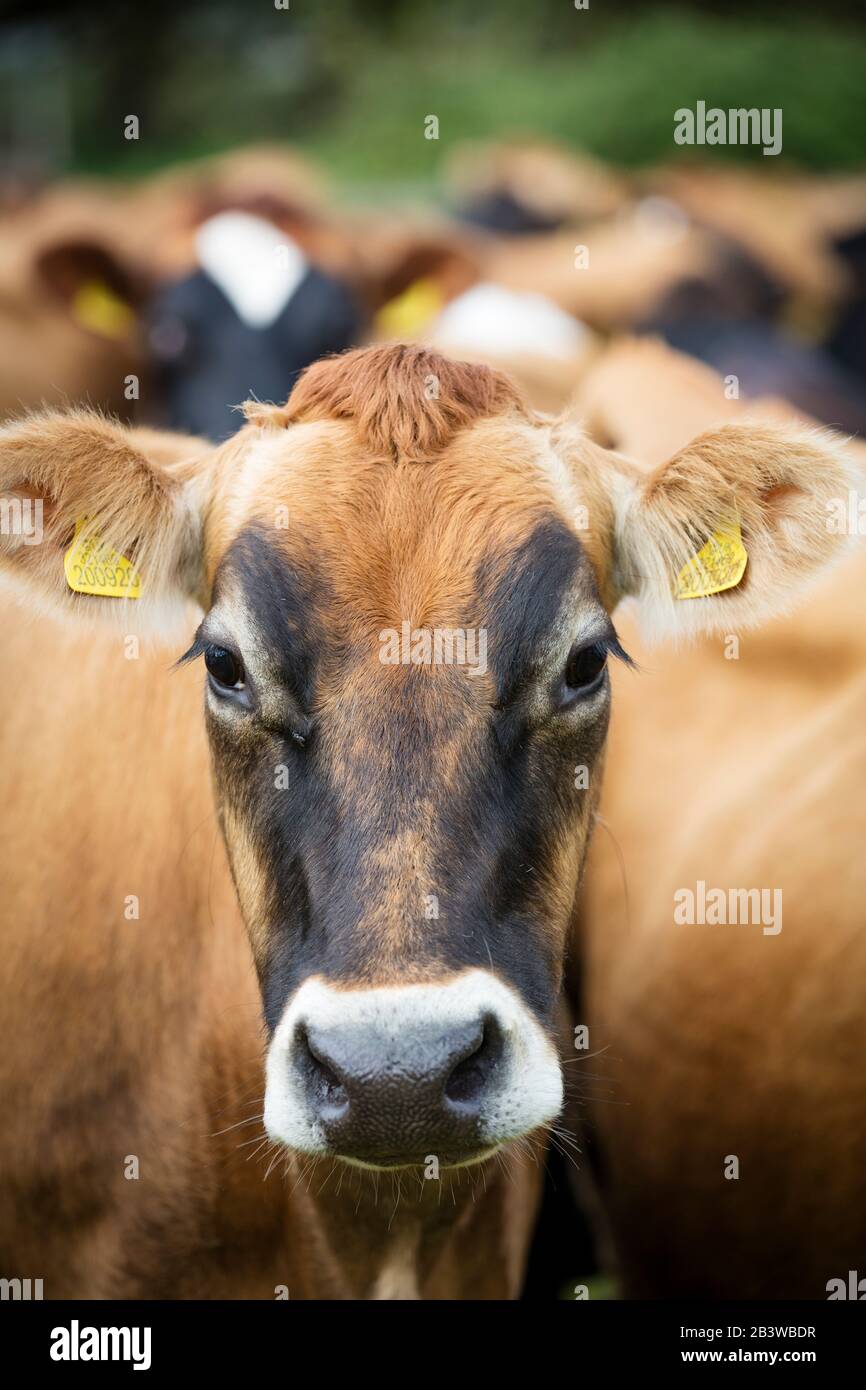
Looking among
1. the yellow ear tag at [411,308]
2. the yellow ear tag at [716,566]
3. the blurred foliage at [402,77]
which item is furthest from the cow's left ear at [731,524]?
the blurred foliage at [402,77]

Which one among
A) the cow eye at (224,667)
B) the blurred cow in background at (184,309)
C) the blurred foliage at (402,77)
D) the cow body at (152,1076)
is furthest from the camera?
the blurred foliage at (402,77)

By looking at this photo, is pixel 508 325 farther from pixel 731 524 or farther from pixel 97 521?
pixel 97 521

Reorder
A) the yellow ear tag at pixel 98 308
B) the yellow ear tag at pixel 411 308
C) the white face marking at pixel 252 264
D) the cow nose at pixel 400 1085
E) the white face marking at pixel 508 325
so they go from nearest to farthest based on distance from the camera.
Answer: the cow nose at pixel 400 1085, the white face marking at pixel 252 264, the white face marking at pixel 508 325, the yellow ear tag at pixel 98 308, the yellow ear tag at pixel 411 308

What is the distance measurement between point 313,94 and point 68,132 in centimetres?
369

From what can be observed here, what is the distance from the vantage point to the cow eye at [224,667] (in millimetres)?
2648

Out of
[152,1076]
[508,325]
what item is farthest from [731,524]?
[508,325]

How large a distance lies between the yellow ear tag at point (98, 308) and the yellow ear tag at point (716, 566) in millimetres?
5985

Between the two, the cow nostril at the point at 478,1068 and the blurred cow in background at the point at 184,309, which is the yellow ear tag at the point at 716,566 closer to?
the cow nostril at the point at 478,1068

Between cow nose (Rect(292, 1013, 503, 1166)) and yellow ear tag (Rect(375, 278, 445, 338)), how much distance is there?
23.1 feet

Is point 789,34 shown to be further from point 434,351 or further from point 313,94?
point 434,351

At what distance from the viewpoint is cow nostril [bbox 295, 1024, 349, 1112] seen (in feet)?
7.36

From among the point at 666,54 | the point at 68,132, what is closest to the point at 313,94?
the point at 68,132

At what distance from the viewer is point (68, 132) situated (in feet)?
63.7

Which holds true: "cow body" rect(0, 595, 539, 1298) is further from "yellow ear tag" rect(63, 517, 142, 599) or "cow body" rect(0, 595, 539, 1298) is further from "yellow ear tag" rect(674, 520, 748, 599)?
"yellow ear tag" rect(674, 520, 748, 599)
